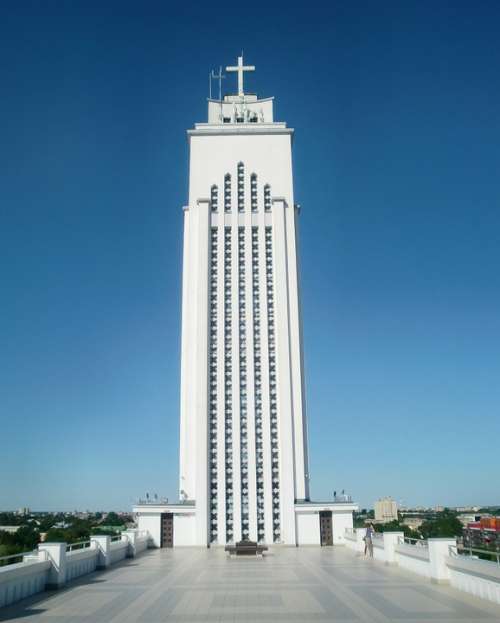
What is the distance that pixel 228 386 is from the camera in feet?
106

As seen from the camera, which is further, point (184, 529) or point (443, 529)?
point (443, 529)

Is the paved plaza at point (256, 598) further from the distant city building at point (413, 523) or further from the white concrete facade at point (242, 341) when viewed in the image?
the distant city building at point (413, 523)

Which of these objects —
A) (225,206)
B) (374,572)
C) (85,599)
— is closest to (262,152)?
(225,206)

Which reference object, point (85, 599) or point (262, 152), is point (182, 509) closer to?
point (85, 599)

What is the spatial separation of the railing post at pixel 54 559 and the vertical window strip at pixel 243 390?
17.8 m

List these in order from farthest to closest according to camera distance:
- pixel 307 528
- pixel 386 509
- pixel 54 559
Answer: pixel 386 509 → pixel 307 528 → pixel 54 559

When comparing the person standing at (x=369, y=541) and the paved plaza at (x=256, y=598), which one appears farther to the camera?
the person standing at (x=369, y=541)

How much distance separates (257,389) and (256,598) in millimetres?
20253

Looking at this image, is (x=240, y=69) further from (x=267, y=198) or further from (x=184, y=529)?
(x=184, y=529)

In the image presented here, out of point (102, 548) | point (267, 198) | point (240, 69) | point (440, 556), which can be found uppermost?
point (240, 69)

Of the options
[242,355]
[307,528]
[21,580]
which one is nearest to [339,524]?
[307,528]

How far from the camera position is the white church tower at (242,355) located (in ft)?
99.1

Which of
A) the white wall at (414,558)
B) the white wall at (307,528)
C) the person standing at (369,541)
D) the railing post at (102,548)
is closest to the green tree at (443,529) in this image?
the white wall at (307,528)

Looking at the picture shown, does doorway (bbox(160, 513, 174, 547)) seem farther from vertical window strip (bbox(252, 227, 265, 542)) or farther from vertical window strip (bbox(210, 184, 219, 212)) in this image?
vertical window strip (bbox(210, 184, 219, 212))
